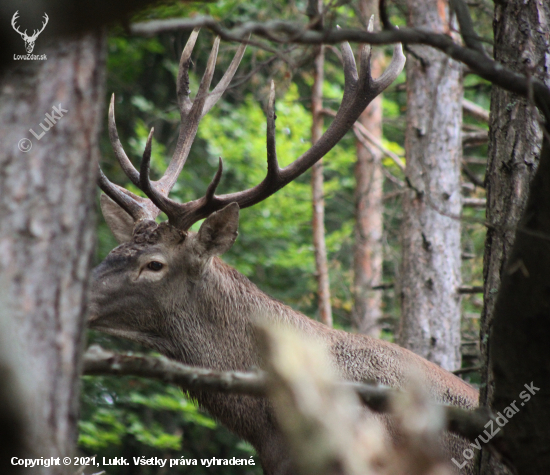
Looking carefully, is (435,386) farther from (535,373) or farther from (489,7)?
(489,7)

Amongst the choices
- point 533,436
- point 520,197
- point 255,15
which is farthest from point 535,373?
point 255,15

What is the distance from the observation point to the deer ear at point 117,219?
5.64m

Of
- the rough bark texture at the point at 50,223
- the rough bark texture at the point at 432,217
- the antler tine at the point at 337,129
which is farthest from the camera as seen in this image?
the rough bark texture at the point at 432,217

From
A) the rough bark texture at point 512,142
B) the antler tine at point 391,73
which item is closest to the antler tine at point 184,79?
the antler tine at point 391,73

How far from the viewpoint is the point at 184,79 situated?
5.91 metres

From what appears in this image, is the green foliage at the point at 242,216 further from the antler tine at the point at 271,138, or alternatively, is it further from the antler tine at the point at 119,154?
the antler tine at the point at 271,138

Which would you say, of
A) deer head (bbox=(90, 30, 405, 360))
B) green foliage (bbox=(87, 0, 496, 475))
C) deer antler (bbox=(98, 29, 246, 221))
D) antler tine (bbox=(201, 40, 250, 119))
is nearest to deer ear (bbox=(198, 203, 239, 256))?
deer head (bbox=(90, 30, 405, 360))

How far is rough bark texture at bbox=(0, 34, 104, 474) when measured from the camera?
1840 millimetres

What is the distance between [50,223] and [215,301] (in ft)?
10.4

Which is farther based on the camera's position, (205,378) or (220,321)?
(220,321)

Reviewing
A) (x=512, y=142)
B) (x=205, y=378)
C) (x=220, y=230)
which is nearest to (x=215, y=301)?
(x=220, y=230)

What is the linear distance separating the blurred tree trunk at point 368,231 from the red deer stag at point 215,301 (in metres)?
5.20

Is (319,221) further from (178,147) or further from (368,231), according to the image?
(178,147)

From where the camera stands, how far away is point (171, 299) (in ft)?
16.3
